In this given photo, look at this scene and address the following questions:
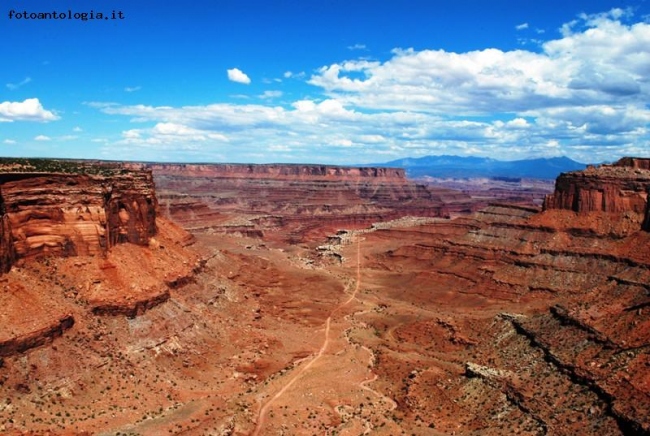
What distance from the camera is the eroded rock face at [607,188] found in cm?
7731

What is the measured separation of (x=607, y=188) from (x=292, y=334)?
47809 mm

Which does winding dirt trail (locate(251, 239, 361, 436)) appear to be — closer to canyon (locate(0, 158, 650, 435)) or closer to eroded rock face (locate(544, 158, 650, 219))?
canyon (locate(0, 158, 650, 435))

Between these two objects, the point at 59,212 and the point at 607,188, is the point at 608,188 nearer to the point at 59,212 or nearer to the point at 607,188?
the point at 607,188

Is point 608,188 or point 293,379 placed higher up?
point 608,188

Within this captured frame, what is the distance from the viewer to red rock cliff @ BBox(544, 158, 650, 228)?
7731 centimetres

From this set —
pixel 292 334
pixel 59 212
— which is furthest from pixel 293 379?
pixel 59 212

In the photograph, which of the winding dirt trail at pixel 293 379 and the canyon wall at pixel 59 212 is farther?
the canyon wall at pixel 59 212

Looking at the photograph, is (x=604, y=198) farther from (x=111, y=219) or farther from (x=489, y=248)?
(x=111, y=219)

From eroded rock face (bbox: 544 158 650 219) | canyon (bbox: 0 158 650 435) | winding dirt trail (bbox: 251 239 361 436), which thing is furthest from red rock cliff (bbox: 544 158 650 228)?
winding dirt trail (bbox: 251 239 361 436)

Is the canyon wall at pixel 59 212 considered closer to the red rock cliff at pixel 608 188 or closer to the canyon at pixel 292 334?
the canyon at pixel 292 334

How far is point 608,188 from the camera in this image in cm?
7925

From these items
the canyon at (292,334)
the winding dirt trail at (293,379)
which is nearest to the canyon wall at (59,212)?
the canyon at (292,334)

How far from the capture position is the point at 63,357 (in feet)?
135

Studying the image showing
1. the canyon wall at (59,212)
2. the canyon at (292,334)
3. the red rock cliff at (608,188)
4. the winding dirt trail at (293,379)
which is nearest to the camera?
the canyon at (292,334)
